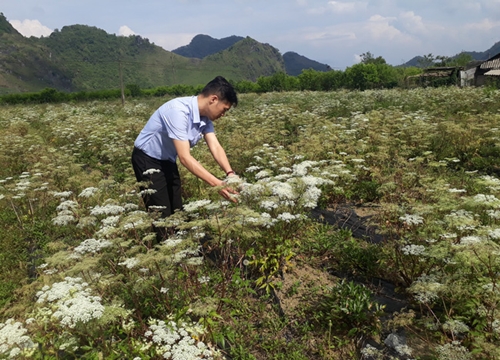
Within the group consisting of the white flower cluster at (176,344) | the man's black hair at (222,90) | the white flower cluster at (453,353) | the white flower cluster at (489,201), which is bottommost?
the white flower cluster at (453,353)

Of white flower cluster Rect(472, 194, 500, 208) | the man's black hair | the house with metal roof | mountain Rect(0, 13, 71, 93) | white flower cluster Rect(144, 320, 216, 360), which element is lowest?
white flower cluster Rect(144, 320, 216, 360)

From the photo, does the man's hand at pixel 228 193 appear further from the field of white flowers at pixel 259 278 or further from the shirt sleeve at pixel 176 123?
the shirt sleeve at pixel 176 123

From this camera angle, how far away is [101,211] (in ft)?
11.8

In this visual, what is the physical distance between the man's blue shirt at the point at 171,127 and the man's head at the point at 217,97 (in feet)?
0.41

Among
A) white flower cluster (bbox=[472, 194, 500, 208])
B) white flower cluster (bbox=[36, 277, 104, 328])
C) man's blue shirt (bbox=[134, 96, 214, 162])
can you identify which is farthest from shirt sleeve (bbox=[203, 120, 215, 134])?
white flower cluster (bbox=[472, 194, 500, 208])

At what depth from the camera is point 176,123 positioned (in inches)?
147

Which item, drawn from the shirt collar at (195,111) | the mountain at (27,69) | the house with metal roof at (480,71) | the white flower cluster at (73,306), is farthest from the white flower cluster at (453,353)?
the mountain at (27,69)

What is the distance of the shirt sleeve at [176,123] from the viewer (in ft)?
12.2

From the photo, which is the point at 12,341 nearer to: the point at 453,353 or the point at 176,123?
the point at 176,123

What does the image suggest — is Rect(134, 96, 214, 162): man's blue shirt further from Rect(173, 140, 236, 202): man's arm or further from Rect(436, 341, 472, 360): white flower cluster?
Rect(436, 341, 472, 360): white flower cluster

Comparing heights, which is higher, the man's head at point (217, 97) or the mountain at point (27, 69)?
the mountain at point (27, 69)

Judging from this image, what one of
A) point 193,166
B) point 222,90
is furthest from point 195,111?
point 193,166

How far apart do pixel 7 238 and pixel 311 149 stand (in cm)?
656

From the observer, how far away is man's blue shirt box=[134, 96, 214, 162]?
3754mm
